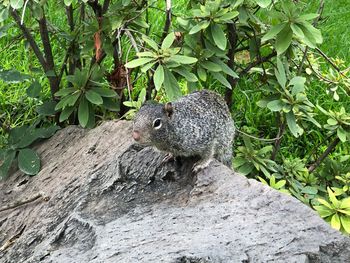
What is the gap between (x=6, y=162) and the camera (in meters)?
3.25

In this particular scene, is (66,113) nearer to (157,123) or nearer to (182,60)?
(157,123)

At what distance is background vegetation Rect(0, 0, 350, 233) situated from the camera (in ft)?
9.63

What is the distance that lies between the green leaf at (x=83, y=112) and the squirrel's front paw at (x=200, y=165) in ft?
2.64

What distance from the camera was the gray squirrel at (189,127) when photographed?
274 cm

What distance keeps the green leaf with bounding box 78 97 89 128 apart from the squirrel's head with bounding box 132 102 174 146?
548mm

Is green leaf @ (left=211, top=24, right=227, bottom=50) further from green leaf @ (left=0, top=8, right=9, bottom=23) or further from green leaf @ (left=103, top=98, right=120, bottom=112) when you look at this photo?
green leaf @ (left=0, top=8, right=9, bottom=23)

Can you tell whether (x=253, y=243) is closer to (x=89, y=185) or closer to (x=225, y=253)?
(x=225, y=253)

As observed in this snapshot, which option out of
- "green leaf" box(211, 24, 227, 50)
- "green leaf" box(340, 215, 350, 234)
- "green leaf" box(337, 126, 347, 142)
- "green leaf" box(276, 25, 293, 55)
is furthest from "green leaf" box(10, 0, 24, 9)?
"green leaf" box(337, 126, 347, 142)

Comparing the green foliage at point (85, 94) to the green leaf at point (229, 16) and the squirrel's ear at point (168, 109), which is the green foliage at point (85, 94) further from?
the green leaf at point (229, 16)

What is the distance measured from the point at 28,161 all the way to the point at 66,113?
347 millimetres

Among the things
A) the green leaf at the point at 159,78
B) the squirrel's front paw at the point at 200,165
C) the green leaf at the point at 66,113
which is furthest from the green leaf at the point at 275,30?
the green leaf at the point at 66,113

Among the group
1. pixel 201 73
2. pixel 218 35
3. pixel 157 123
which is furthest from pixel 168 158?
pixel 218 35

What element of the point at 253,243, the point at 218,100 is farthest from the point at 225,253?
the point at 218,100

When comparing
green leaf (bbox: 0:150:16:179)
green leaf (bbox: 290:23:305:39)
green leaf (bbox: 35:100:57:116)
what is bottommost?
green leaf (bbox: 0:150:16:179)
